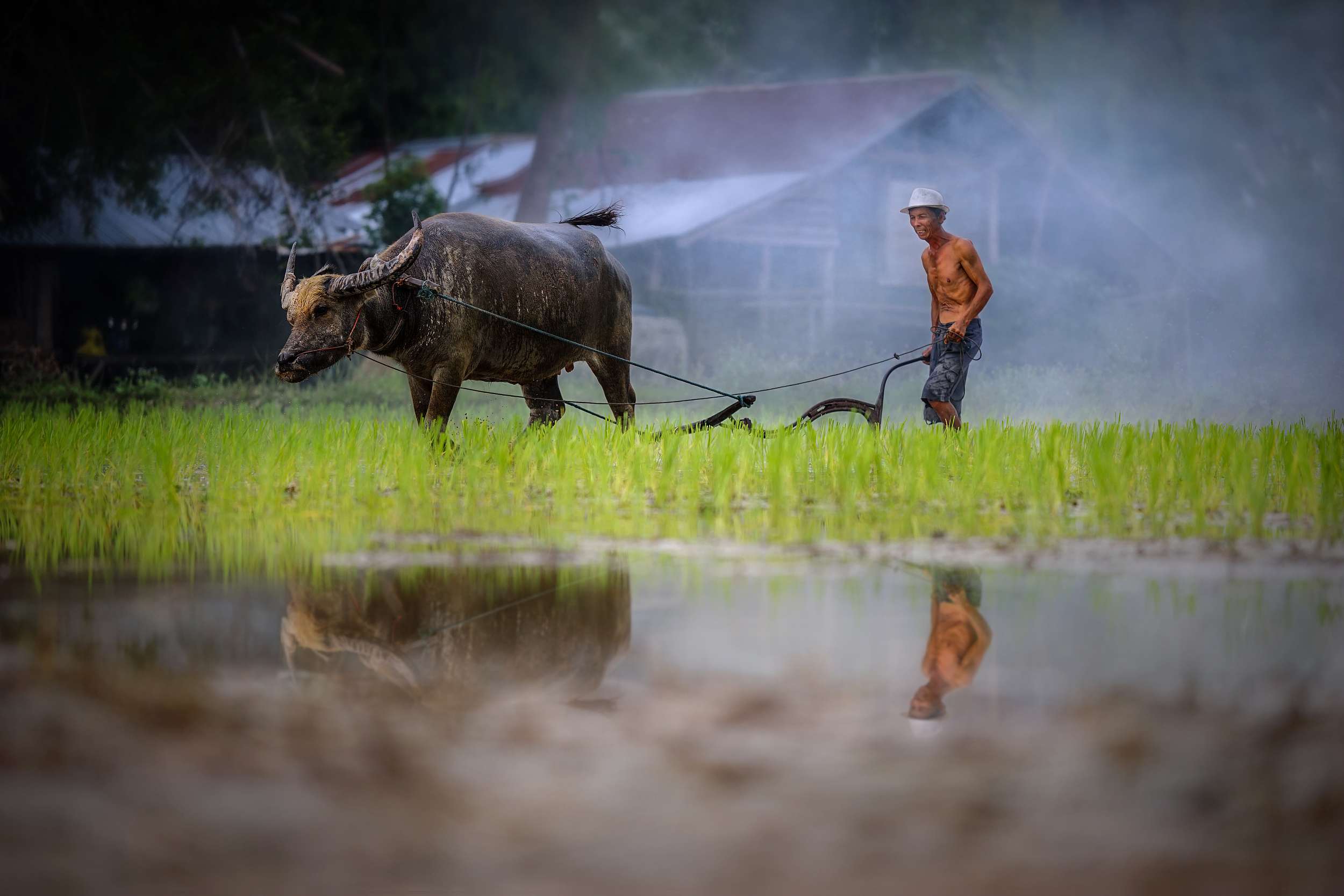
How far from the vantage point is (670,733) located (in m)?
3.33

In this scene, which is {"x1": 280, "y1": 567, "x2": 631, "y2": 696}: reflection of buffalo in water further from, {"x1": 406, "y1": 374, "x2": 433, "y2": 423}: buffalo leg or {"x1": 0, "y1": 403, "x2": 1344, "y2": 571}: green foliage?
{"x1": 406, "y1": 374, "x2": 433, "y2": 423}: buffalo leg

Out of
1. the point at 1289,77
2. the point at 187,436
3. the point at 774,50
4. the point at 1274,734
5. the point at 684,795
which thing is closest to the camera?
the point at 684,795

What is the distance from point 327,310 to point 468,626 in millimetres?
4593

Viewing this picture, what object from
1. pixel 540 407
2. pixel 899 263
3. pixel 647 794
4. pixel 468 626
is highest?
pixel 899 263

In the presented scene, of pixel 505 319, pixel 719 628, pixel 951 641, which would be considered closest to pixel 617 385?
pixel 505 319

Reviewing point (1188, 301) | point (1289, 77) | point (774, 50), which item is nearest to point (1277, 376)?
point (1188, 301)

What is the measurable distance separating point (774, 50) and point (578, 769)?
29.3 metres

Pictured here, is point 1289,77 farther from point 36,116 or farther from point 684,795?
point 684,795

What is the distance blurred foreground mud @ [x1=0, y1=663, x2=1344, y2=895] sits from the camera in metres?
2.54

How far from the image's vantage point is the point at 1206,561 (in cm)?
578

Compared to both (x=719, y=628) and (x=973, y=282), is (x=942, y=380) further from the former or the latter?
(x=719, y=628)

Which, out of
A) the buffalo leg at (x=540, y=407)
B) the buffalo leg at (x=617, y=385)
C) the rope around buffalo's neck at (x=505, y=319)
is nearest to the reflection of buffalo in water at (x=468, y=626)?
the rope around buffalo's neck at (x=505, y=319)

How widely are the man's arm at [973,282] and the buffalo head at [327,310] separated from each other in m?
3.24

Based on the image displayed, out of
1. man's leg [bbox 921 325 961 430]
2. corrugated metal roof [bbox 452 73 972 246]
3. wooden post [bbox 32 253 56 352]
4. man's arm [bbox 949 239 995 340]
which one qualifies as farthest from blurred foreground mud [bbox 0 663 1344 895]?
wooden post [bbox 32 253 56 352]
